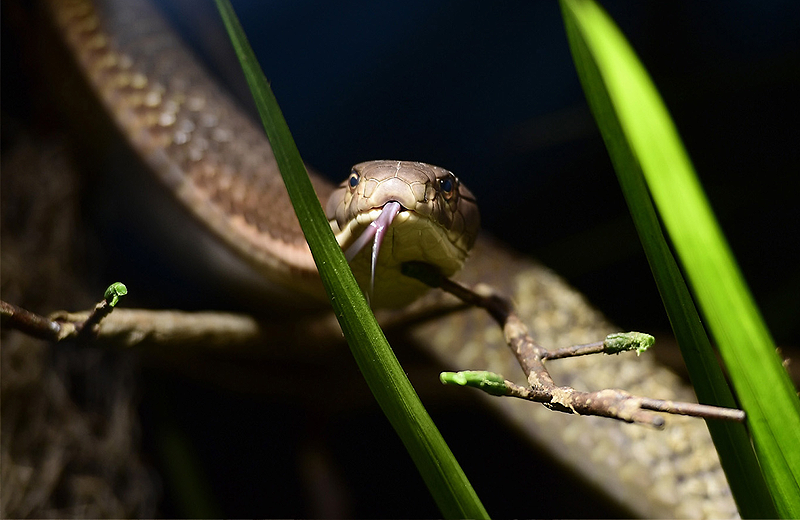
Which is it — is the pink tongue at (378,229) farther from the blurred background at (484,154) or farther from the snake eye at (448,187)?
the blurred background at (484,154)

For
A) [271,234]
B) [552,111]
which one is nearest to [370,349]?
[271,234]

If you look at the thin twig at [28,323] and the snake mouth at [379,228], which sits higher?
the thin twig at [28,323]

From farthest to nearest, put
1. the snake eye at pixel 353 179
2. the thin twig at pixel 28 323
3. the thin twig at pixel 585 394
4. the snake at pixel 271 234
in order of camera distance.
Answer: the snake at pixel 271 234 → the snake eye at pixel 353 179 → the thin twig at pixel 28 323 → the thin twig at pixel 585 394

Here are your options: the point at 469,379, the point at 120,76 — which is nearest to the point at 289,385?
the point at 120,76

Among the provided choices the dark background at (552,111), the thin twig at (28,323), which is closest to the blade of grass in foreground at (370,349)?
the thin twig at (28,323)

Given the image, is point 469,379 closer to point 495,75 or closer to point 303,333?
point 303,333

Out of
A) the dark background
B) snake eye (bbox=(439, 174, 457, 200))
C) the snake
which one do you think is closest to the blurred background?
the dark background

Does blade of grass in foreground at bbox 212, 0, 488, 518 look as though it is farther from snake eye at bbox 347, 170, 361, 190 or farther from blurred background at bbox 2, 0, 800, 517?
blurred background at bbox 2, 0, 800, 517
